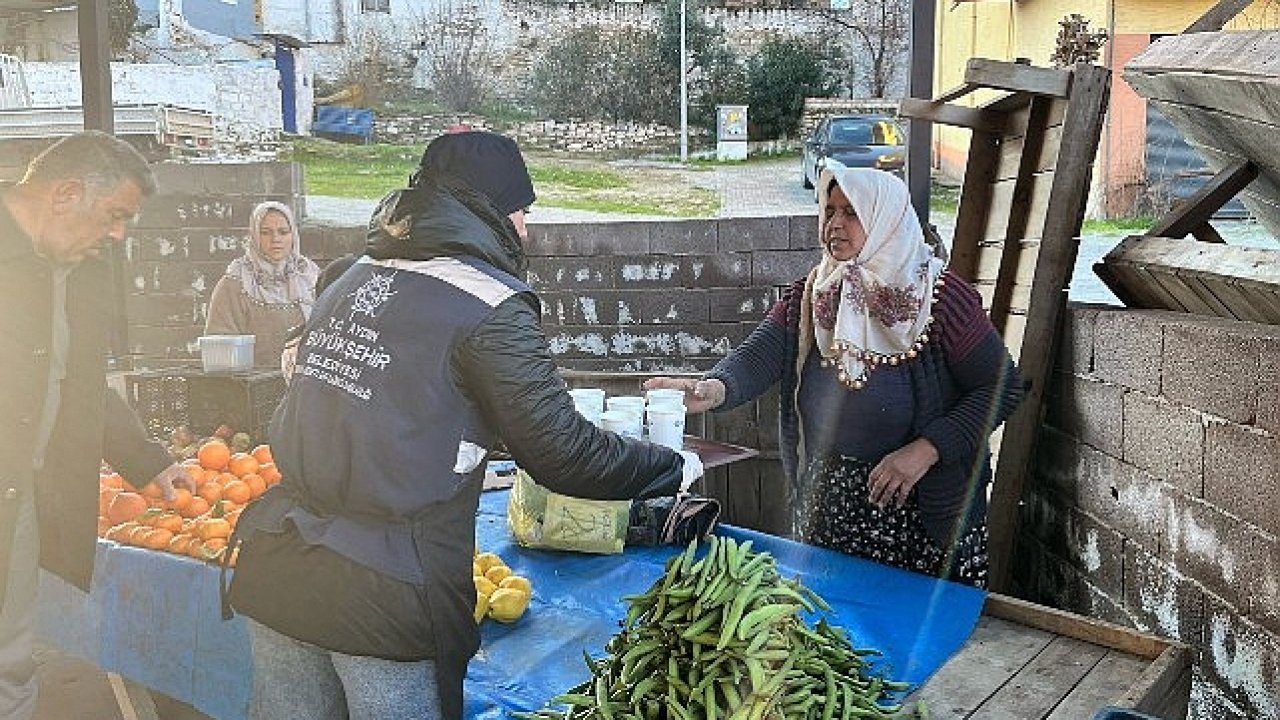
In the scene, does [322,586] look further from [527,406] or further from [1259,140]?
[1259,140]

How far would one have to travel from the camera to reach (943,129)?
593 cm

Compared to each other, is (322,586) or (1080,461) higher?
(322,586)

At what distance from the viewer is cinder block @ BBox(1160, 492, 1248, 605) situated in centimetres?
264

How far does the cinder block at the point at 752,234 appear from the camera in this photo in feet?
22.5

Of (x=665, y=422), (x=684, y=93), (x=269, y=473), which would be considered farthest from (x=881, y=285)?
(x=684, y=93)

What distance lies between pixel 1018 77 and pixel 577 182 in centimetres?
599

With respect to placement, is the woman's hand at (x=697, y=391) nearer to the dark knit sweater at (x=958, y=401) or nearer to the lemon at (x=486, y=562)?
the dark knit sweater at (x=958, y=401)

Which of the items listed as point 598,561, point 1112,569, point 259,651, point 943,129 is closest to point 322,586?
point 259,651

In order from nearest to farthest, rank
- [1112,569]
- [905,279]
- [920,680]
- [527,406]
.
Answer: [527,406] → [920,680] → [905,279] → [1112,569]

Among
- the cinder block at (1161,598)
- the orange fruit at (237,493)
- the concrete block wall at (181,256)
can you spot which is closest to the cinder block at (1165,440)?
the cinder block at (1161,598)

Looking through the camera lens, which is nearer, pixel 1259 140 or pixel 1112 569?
pixel 1259 140

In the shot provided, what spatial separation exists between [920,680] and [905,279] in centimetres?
136

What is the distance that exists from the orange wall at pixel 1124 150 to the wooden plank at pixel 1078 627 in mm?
8901

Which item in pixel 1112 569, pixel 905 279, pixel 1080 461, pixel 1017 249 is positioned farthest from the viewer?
pixel 1017 249
